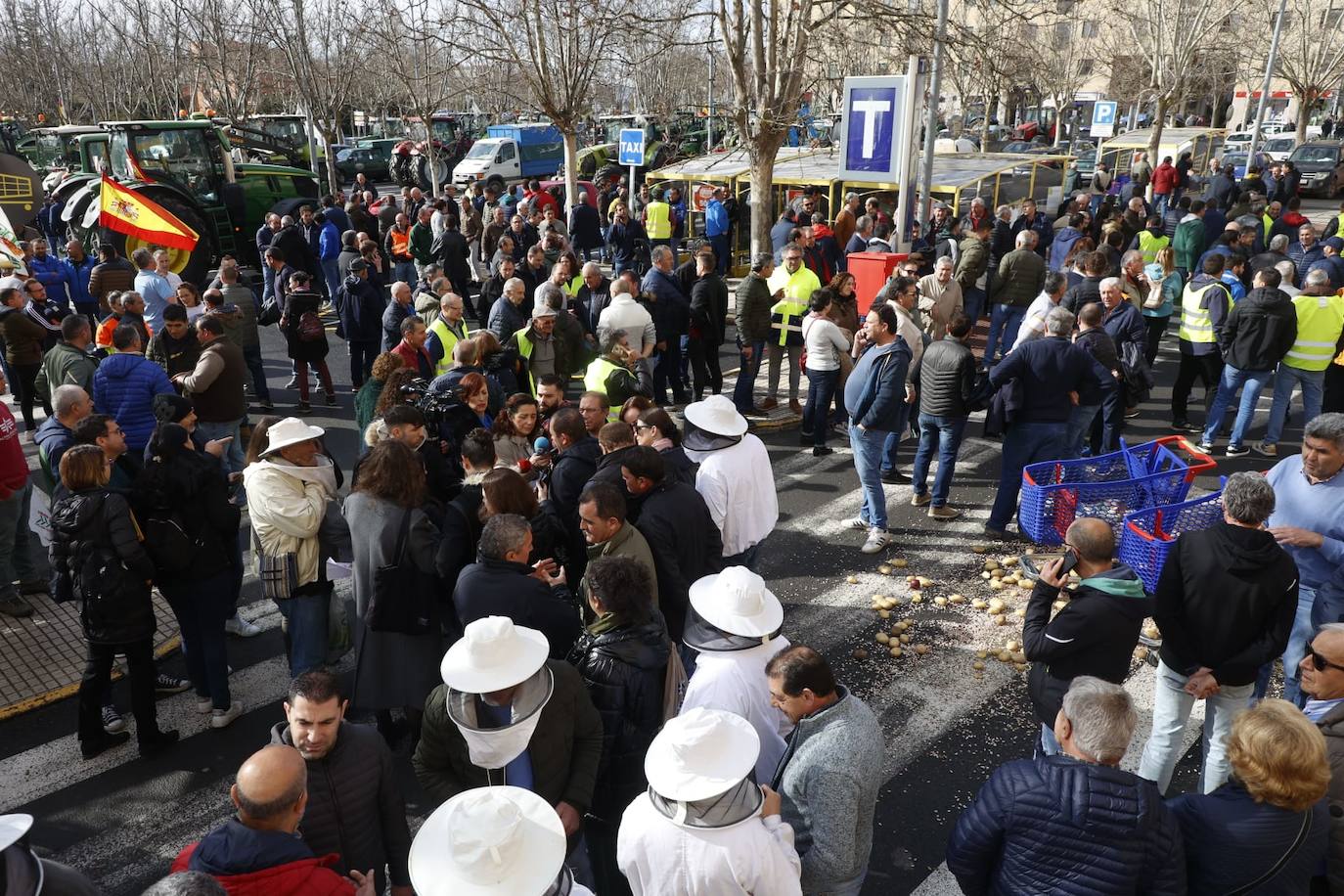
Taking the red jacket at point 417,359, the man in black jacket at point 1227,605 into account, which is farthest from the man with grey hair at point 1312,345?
the red jacket at point 417,359

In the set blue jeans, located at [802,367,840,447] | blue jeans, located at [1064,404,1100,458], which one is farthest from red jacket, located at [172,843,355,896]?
blue jeans, located at [802,367,840,447]

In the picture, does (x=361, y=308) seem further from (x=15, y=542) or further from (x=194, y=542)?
(x=194, y=542)

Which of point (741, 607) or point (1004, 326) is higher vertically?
point (741, 607)

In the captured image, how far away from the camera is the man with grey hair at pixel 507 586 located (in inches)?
164

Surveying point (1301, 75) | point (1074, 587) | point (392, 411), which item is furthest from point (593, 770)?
point (1301, 75)

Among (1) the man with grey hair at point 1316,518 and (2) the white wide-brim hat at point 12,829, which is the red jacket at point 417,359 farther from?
(1) the man with grey hair at point 1316,518

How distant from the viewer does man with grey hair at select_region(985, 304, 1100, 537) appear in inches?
279

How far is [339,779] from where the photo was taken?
10.9 feet

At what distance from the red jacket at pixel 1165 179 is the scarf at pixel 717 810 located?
74.3 ft

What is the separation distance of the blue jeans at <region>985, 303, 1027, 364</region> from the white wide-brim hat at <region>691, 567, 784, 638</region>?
8971 mm

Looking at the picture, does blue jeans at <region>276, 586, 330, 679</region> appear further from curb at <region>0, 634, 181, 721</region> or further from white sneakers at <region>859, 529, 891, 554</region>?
white sneakers at <region>859, 529, 891, 554</region>

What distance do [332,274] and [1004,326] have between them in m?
10.2

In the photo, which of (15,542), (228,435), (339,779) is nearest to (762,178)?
(228,435)

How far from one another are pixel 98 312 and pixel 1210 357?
13.1m
